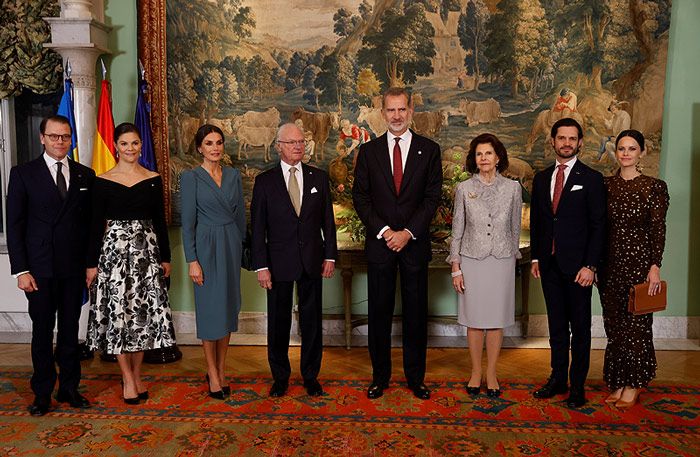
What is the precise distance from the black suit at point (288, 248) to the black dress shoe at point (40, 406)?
139 centimetres

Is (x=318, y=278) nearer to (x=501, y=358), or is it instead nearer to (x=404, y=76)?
(x=501, y=358)

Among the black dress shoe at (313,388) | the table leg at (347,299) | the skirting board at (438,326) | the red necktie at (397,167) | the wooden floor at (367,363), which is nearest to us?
the red necktie at (397,167)

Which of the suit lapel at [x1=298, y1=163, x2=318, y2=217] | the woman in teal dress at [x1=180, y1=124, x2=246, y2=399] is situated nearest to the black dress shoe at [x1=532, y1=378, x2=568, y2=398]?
the suit lapel at [x1=298, y1=163, x2=318, y2=217]

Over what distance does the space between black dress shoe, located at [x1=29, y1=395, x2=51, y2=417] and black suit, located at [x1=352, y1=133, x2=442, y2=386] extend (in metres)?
2.05

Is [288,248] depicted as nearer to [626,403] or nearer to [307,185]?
[307,185]

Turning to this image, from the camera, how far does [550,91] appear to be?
566 centimetres

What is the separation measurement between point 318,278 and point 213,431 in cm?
113

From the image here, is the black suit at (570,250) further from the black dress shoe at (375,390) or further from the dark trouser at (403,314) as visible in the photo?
the black dress shoe at (375,390)

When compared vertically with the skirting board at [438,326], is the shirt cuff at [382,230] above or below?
above

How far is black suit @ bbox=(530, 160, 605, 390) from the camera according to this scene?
389cm

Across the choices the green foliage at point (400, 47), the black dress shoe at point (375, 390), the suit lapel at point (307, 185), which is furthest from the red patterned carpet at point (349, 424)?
the green foliage at point (400, 47)

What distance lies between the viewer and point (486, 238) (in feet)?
13.4

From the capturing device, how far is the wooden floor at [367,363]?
4.71 metres

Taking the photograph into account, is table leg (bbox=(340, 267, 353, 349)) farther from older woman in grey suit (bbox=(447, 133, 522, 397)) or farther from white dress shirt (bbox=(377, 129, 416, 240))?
white dress shirt (bbox=(377, 129, 416, 240))
